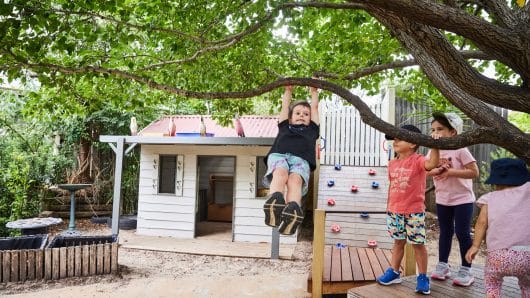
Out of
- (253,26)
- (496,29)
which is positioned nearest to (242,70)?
(253,26)

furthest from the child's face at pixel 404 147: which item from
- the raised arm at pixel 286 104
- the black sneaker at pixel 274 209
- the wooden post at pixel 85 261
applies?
the wooden post at pixel 85 261

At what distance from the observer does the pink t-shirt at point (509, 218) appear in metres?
2.76

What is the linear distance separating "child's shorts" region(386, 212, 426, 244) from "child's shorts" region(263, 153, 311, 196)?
123 cm

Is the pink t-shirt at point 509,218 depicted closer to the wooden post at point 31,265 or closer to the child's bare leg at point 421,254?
the child's bare leg at point 421,254

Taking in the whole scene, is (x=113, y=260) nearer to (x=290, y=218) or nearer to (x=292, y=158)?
(x=292, y=158)

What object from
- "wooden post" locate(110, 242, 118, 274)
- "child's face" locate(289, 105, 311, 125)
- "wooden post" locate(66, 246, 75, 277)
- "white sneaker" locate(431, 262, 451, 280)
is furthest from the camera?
"wooden post" locate(110, 242, 118, 274)

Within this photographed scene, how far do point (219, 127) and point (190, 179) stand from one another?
188 cm

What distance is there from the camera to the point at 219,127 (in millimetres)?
11594

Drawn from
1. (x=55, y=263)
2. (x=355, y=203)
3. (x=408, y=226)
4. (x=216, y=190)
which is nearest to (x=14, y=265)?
(x=55, y=263)

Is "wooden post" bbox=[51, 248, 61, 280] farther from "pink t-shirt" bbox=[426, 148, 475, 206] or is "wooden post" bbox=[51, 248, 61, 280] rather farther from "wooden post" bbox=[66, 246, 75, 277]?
"pink t-shirt" bbox=[426, 148, 475, 206]

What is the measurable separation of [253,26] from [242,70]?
155cm

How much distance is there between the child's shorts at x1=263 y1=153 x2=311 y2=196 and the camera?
3090 millimetres

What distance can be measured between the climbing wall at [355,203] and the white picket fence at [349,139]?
0.65m

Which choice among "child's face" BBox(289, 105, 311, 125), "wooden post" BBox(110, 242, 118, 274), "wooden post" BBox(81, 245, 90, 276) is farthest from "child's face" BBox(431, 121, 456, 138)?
"wooden post" BBox(81, 245, 90, 276)
